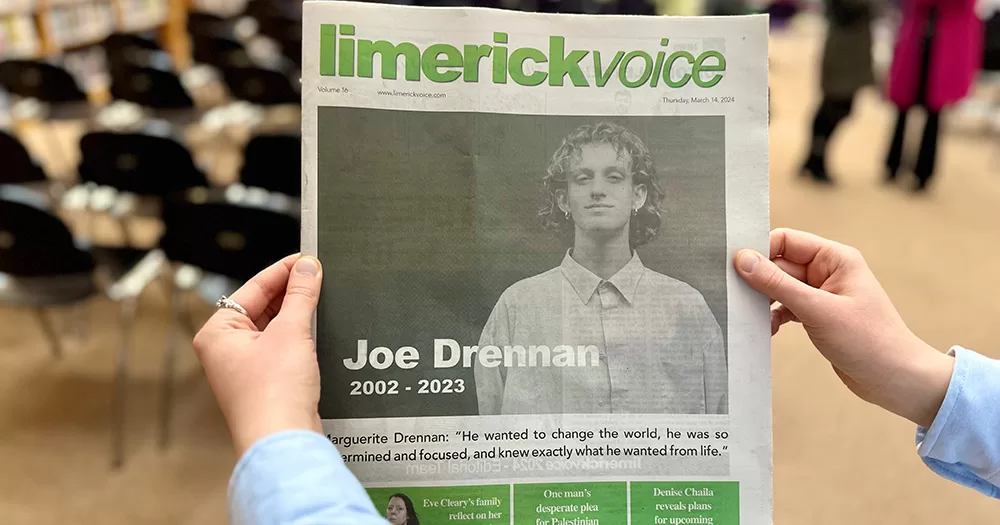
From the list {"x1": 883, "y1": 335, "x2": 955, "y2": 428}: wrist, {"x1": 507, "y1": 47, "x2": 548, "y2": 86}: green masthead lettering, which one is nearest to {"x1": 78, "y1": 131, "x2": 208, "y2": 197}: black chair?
{"x1": 507, "y1": 47, "x2": 548, "y2": 86}: green masthead lettering

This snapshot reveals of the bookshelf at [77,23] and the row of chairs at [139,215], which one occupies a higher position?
the bookshelf at [77,23]

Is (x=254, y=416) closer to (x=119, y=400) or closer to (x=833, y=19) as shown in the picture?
(x=119, y=400)

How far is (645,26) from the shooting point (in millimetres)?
854

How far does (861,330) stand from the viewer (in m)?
0.85

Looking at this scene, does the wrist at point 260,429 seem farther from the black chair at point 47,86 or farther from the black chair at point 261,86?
the black chair at point 47,86

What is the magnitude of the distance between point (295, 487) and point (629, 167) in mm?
510

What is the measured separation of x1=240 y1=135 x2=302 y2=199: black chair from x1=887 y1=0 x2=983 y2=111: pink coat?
3.68m

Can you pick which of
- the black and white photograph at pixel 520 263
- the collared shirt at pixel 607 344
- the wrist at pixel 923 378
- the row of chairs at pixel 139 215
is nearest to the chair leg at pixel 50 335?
the row of chairs at pixel 139 215

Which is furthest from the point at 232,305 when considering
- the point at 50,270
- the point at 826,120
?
the point at 826,120

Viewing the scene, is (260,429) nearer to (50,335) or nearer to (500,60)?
(500,60)

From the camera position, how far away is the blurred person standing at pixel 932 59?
4133 mm

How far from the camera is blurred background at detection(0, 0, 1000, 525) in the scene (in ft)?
7.30

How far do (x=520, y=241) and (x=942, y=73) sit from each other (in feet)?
14.6

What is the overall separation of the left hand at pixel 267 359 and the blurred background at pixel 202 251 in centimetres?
143
